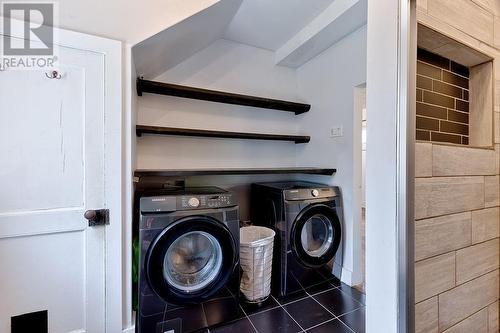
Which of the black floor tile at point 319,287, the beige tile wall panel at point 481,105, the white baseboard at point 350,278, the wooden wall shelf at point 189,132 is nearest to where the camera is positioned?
the beige tile wall panel at point 481,105

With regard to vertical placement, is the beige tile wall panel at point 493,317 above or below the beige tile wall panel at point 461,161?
below

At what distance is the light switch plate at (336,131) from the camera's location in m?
2.35

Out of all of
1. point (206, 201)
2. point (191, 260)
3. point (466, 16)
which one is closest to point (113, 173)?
point (206, 201)

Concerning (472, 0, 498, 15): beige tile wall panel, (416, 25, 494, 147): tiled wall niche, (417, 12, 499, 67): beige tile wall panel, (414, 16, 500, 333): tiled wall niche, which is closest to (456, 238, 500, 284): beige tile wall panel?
(414, 16, 500, 333): tiled wall niche

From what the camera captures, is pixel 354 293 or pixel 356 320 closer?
pixel 356 320

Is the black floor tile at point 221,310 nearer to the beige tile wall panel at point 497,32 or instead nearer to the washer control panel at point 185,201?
the washer control panel at point 185,201

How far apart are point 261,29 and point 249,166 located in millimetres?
1414

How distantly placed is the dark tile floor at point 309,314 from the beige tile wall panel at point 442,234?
1.15 metres

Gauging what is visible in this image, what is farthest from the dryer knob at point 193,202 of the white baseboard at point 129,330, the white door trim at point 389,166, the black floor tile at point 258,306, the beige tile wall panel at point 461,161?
the beige tile wall panel at point 461,161

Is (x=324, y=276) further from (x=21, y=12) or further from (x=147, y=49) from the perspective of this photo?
(x=21, y=12)

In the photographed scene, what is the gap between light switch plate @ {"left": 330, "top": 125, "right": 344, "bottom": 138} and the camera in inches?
92.4

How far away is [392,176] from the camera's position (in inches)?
30.3

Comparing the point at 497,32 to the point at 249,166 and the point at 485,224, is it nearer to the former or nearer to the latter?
the point at 485,224

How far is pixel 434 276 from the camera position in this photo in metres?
0.87
